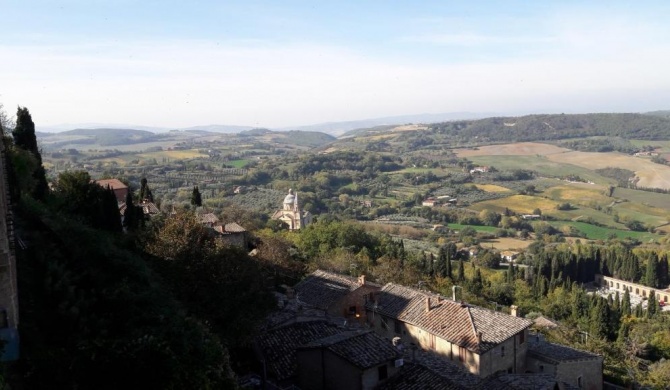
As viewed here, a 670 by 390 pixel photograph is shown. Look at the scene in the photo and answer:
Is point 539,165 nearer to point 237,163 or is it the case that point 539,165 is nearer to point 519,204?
point 519,204

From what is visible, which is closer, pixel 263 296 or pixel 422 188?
pixel 263 296

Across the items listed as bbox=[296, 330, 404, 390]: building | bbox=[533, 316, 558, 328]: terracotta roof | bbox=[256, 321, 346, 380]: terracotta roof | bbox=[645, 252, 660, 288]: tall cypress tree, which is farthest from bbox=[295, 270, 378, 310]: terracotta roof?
bbox=[645, 252, 660, 288]: tall cypress tree

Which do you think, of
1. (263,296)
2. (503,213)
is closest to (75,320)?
(263,296)

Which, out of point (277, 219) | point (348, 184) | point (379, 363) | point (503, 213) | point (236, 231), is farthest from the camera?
point (348, 184)

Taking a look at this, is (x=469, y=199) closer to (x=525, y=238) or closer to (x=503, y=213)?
(x=503, y=213)

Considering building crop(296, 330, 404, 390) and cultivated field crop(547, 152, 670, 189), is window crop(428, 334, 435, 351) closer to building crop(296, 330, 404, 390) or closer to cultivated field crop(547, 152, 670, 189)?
building crop(296, 330, 404, 390)
